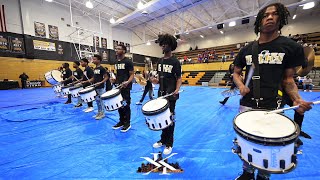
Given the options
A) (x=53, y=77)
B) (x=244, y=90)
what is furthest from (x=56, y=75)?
(x=244, y=90)

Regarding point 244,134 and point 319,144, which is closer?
point 244,134

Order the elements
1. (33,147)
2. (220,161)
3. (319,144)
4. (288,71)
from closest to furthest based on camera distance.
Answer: (288,71)
(220,161)
(319,144)
(33,147)

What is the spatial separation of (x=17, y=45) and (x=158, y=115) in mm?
19499

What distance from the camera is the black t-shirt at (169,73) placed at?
2877 mm

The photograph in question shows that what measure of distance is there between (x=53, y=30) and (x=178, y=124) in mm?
19573

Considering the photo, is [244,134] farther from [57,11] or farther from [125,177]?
[57,11]

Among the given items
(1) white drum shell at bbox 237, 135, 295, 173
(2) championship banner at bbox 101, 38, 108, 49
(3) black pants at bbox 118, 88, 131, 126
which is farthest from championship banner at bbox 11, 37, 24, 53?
(1) white drum shell at bbox 237, 135, 295, 173

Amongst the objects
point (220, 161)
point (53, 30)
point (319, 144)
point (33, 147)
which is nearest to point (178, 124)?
point (220, 161)

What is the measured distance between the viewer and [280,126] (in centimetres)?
137

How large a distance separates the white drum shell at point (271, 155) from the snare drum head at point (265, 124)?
90 millimetres

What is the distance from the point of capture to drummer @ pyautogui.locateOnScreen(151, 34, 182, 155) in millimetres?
2822

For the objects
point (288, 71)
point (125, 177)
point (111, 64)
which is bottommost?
point (125, 177)

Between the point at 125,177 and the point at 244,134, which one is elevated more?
the point at 244,134

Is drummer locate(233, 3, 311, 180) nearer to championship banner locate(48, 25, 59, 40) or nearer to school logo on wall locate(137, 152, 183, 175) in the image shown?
school logo on wall locate(137, 152, 183, 175)
